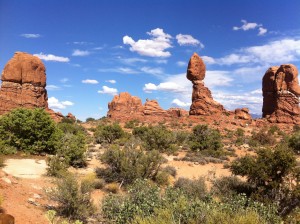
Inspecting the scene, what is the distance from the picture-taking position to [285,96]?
53438 millimetres

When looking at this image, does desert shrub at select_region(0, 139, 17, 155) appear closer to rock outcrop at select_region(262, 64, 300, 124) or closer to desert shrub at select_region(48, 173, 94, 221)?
desert shrub at select_region(48, 173, 94, 221)

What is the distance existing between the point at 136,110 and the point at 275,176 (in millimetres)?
56721

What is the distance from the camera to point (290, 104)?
52.7 metres

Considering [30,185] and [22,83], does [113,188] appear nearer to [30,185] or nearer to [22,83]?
[30,185]

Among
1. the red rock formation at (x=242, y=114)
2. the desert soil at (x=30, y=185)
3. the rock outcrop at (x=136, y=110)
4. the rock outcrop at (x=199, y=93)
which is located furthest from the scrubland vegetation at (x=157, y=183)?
the rock outcrop at (x=136, y=110)

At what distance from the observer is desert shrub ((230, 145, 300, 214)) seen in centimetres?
998

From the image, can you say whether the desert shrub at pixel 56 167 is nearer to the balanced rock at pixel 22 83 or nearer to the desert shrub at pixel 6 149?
the desert shrub at pixel 6 149

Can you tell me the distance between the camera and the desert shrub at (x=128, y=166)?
44.9 ft

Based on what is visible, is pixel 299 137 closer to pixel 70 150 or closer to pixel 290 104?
pixel 70 150

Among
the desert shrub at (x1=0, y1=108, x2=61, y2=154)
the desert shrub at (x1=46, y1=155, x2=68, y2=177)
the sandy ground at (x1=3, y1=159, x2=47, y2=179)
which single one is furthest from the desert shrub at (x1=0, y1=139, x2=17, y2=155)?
the desert shrub at (x1=46, y1=155, x2=68, y2=177)

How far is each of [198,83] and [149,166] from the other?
44739 mm

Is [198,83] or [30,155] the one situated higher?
[198,83]

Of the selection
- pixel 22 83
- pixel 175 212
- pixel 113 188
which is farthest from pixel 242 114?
pixel 175 212

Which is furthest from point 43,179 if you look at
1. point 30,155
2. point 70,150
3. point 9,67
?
point 9,67
